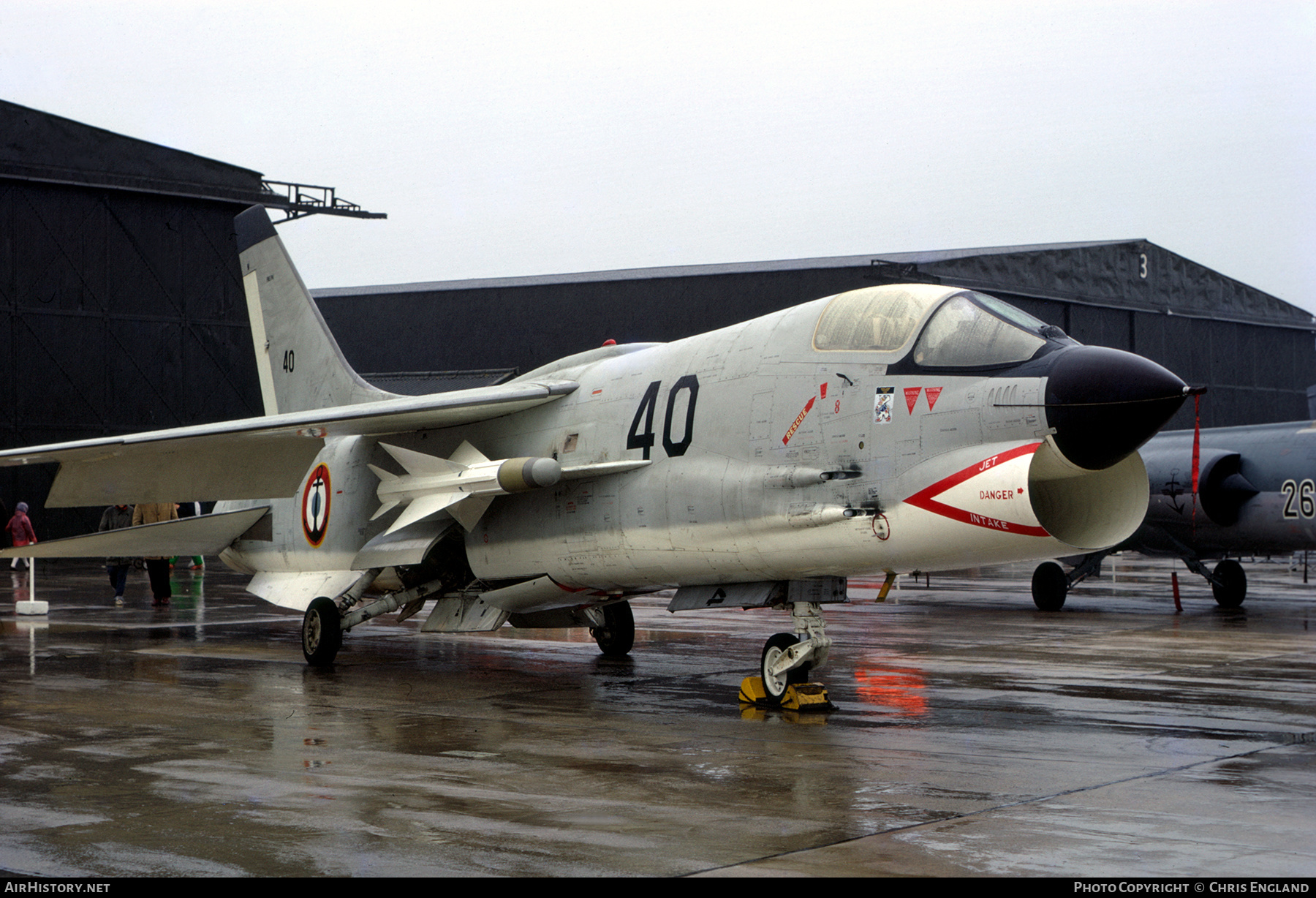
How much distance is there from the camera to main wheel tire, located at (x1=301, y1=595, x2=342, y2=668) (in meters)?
12.1

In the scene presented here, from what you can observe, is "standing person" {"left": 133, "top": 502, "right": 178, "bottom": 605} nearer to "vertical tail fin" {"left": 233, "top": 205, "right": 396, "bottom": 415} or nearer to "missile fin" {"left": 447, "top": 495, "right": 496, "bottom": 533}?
"vertical tail fin" {"left": 233, "top": 205, "right": 396, "bottom": 415}

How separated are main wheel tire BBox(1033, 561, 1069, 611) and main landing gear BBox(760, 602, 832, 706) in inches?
429

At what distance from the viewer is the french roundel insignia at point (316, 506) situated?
514 inches

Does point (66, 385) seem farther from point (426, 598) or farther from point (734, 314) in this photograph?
point (426, 598)

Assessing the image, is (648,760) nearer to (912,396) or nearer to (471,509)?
(912,396)

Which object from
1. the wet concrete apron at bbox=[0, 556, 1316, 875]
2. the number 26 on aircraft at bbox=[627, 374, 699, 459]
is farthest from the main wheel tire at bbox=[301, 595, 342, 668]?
the number 26 on aircraft at bbox=[627, 374, 699, 459]

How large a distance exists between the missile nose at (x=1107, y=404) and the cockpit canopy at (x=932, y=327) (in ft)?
1.59

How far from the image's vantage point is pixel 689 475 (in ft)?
31.6

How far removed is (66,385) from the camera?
3391 cm

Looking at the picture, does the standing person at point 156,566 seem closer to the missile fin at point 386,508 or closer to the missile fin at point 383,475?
the missile fin at point 383,475

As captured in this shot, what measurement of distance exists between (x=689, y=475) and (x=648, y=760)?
9.24 feet

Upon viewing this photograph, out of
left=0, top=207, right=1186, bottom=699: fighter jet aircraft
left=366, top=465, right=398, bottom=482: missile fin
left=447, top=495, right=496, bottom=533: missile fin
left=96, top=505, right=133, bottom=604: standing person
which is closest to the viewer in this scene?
left=0, top=207, right=1186, bottom=699: fighter jet aircraft

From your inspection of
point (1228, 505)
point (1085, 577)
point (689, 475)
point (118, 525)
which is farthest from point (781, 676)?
point (118, 525)
